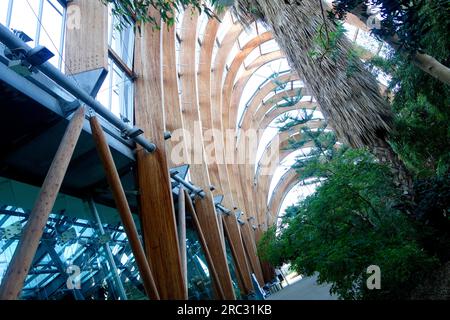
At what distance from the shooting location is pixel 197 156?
1188cm

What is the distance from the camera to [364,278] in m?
5.31

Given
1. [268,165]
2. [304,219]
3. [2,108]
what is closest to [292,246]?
[304,219]

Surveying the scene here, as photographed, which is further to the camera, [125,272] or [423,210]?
[125,272]

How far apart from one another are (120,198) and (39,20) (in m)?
3.01

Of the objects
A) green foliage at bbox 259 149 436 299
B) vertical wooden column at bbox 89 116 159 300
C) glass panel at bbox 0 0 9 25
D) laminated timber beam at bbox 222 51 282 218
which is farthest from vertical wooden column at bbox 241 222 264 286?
glass panel at bbox 0 0 9 25

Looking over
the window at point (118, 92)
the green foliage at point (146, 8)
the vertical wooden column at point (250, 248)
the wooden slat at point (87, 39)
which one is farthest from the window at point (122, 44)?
the vertical wooden column at point (250, 248)

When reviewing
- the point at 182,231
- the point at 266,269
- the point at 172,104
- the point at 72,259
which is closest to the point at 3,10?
the point at 72,259

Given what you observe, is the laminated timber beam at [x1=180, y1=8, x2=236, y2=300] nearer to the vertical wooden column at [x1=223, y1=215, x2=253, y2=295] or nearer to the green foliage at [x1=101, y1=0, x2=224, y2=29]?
the vertical wooden column at [x1=223, y1=215, x2=253, y2=295]

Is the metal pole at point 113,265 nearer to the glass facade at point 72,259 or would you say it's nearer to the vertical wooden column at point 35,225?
the glass facade at point 72,259

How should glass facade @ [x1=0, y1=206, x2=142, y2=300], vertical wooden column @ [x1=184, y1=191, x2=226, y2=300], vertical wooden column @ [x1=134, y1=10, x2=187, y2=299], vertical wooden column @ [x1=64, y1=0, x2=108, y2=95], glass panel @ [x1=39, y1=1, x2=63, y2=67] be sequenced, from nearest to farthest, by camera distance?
glass facade @ [x1=0, y1=206, x2=142, y2=300]
vertical wooden column @ [x1=64, y1=0, x2=108, y2=95]
glass panel @ [x1=39, y1=1, x2=63, y2=67]
vertical wooden column @ [x1=134, y1=10, x2=187, y2=299]
vertical wooden column @ [x1=184, y1=191, x2=226, y2=300]

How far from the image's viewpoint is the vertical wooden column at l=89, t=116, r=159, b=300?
16.2 feet

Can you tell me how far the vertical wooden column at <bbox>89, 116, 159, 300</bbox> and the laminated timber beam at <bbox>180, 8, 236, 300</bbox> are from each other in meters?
4.23

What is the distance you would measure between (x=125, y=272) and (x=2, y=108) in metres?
3.48
